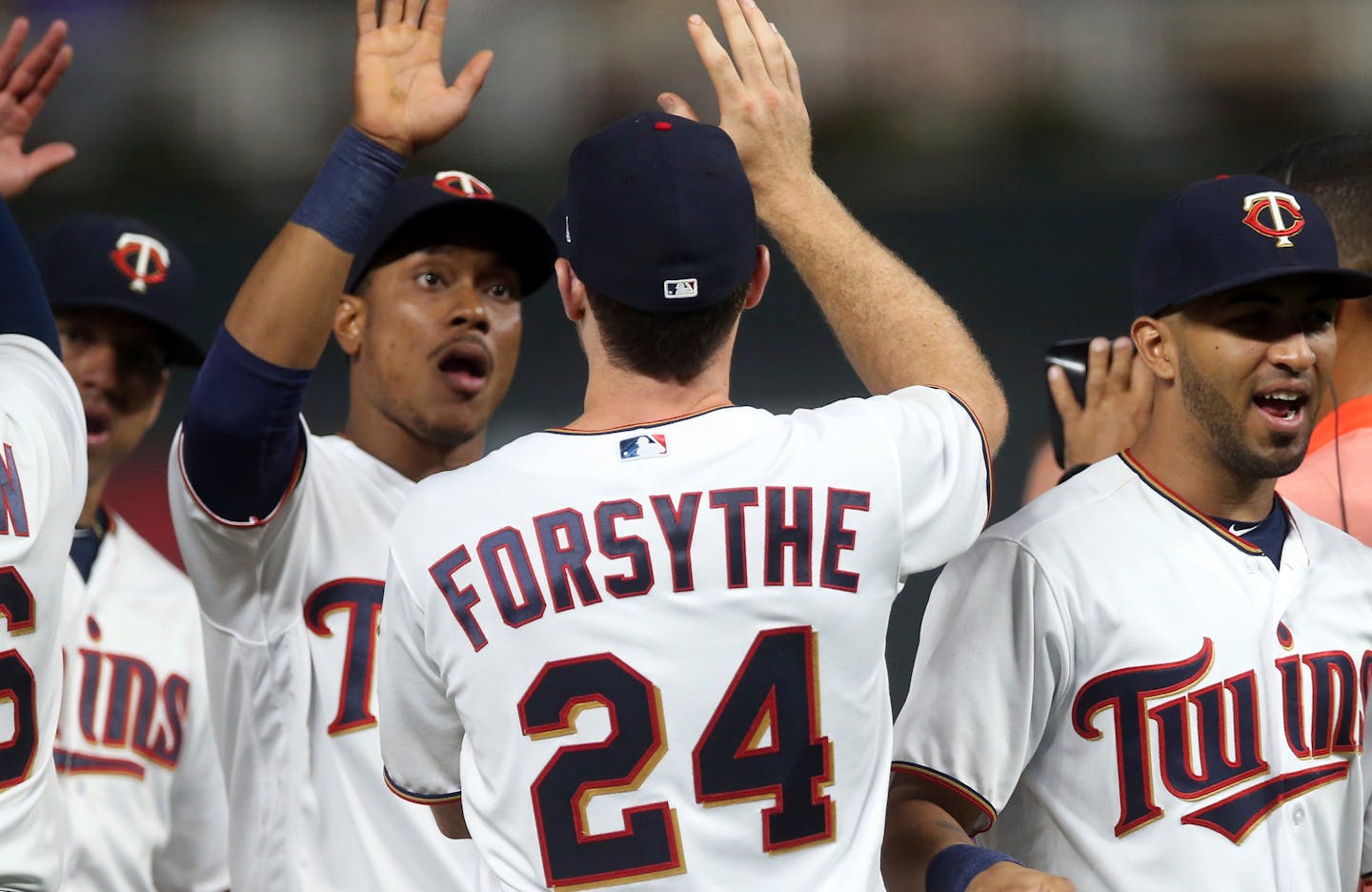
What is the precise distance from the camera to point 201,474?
2318 millimetres

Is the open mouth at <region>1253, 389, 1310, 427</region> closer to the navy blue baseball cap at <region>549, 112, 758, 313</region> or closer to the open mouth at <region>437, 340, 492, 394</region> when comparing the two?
the navy blue baseball cap at <region>549, 112, 758, 313</region>

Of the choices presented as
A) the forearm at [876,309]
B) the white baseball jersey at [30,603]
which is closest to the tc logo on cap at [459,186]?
the forearm at [876,309]

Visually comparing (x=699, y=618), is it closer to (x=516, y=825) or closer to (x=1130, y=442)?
(x=516, y=825)

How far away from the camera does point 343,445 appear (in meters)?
2.86

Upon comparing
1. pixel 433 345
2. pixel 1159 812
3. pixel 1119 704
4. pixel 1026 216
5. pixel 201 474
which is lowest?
pixel 1159 812

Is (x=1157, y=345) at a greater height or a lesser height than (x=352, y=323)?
lesser

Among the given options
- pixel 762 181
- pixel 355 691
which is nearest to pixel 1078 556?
pixel 762 181

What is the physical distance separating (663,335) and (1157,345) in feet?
2.92

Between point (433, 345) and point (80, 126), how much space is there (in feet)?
18.8

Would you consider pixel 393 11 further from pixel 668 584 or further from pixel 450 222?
pixel 668 584

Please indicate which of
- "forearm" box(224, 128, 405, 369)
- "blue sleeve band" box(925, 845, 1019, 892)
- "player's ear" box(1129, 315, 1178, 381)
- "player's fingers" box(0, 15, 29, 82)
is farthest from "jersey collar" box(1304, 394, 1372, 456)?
"player's fingers" box(0, 15, 29, 82)

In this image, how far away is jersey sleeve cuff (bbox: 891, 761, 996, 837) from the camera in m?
2.10

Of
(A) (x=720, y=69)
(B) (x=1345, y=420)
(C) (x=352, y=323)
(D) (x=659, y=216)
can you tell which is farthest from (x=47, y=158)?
(B) (x=1345, y=420)

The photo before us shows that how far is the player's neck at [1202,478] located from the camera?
233cm
